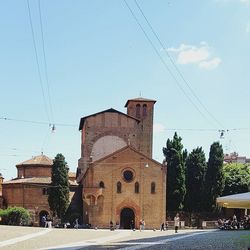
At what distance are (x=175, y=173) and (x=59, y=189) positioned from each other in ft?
45.4

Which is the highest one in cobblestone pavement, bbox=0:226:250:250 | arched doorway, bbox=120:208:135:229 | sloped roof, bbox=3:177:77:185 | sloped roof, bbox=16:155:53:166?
sloped roof, bbox=16:155:53:166

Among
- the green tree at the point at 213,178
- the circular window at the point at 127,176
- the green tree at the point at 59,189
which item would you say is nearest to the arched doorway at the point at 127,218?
the circular window at the point at 127,176

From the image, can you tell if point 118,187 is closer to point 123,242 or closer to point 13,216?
point 13,216

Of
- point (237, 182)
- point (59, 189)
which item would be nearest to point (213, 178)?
point (237, 182)

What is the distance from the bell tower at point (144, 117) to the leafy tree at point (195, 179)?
19.5ft

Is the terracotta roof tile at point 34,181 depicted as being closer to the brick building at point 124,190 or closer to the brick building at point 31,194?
the brick building at point 31,194

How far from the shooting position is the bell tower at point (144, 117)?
225 feet

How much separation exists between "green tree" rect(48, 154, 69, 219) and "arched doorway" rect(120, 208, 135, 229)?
249 inches

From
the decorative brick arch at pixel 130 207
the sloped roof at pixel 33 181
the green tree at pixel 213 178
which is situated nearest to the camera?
the decorative brick arch at pixel 130 207

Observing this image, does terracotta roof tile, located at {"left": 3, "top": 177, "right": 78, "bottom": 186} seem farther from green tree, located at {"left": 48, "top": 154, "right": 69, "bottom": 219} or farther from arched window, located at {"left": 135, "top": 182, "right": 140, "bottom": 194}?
arched window, located at {"left": 135, "top": 182, "right": 140, "bottom": 194}

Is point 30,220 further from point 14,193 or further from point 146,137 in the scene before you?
point 146,137

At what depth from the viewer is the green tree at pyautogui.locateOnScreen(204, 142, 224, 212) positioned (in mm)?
61438

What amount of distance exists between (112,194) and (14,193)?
13229 millimetres

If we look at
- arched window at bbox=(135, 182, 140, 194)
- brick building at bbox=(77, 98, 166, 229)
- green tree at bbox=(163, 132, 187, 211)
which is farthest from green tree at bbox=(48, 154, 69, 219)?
green tree at bbox=(163, 132, 187, 211)
